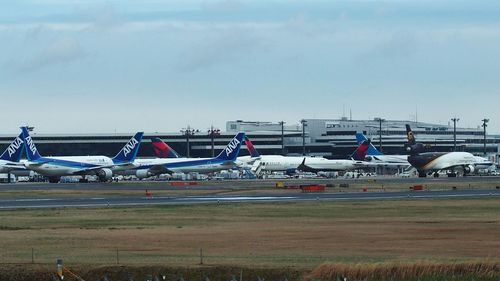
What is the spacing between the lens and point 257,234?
67.4 metres

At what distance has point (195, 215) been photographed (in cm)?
8631

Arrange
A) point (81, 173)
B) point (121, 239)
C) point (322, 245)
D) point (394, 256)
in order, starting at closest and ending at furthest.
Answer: point (394, 256) → point (322, 245) → point (121, 239) → point (81, 173)

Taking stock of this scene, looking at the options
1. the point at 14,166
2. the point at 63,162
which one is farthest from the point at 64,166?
the point at 14,166

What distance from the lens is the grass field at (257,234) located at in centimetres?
5322

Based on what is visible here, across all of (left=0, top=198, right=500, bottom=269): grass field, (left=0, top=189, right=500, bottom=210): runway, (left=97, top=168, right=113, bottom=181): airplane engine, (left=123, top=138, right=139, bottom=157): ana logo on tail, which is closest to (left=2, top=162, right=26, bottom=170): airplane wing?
(left=97, top=168, right=113, bottom=181): airplane engine

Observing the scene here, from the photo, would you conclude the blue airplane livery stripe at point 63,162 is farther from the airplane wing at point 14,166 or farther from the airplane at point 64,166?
the airplane wing at point 14,166

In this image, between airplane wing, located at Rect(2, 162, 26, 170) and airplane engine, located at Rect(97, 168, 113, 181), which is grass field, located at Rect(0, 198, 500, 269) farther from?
airplane wing, located at Rect(2, 162, 26, 170)

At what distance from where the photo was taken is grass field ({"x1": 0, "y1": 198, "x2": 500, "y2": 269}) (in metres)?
53.2

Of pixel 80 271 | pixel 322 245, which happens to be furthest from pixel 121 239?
pixel 80 271

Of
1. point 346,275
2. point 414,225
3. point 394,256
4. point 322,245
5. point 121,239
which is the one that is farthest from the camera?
point 414,225

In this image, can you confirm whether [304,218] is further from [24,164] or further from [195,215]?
[24,164]

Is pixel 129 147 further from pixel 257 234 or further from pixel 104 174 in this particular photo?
pixel 257 234

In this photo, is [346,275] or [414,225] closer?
[346,275]

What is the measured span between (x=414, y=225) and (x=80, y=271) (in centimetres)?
3161
